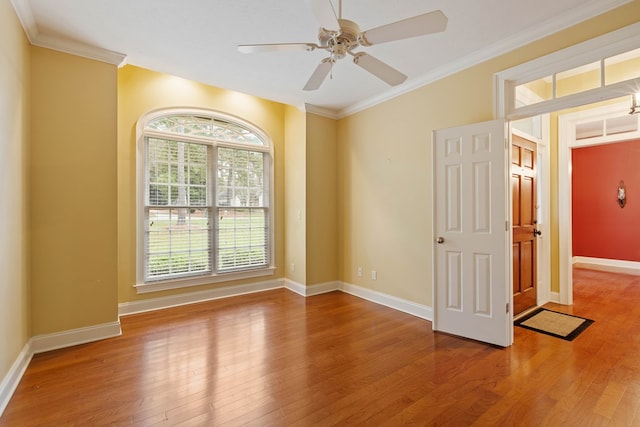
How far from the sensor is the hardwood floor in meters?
1.88

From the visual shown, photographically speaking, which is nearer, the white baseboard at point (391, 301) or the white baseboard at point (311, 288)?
the white baseboard at point (391, 301)

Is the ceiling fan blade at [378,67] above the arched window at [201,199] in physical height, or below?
above

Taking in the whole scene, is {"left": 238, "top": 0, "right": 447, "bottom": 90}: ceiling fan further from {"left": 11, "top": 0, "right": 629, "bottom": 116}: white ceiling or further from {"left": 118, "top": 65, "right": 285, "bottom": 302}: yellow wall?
{"left": 118, "top": 65, "right": 285, "bottom": 302}: yellow wall

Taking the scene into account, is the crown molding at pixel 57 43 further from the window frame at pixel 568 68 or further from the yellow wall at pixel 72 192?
the window frame at pixel 568 68

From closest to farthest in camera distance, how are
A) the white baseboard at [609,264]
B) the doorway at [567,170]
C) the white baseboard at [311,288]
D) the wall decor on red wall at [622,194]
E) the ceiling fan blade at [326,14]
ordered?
the ceiling fan blade at [326,14] < the doorway at [567,170] < the white baseboard at [311,288] < the white baseboard at [609,264] < the wall decor on red wall at [622,194]

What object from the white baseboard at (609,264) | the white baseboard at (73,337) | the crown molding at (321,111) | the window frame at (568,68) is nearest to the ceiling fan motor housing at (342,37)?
the window frame at (568,68)

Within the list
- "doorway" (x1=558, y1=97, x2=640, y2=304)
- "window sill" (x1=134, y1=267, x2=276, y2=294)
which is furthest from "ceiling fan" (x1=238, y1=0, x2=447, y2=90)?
"doorway" (x1=558, y1=97, x2=640, y2=304)

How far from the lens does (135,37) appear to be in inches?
109

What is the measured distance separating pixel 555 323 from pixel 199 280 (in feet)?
14.5

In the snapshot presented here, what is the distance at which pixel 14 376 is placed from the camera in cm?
219

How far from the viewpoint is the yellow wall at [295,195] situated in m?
4.61

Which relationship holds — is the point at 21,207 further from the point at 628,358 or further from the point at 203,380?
the point at 628,358

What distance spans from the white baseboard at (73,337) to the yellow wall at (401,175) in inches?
122

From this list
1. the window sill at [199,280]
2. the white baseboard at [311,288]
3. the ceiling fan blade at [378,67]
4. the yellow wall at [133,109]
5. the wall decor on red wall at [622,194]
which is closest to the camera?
the ceiling fan blade at [378,67]
